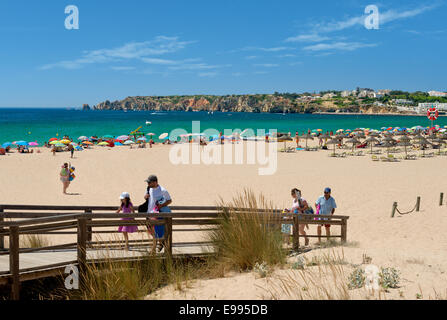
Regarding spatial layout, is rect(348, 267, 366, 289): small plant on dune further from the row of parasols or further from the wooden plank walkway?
the row of parasols

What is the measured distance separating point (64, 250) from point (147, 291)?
2167 mm

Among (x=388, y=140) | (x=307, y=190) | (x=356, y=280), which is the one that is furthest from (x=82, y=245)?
(x=388, y=140)

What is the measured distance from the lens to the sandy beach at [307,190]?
4918 mm

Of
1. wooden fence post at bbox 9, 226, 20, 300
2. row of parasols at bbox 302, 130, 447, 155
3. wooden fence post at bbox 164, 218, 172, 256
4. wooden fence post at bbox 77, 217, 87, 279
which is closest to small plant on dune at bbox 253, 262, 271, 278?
wooden fence post at bbox 164, 218, 172, 256

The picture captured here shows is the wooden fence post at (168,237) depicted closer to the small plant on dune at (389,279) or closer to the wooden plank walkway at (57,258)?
the wooden plank walkway at (57,258)

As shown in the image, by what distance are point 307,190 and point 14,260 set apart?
544 inches

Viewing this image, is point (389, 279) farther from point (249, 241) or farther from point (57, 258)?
point (57, 258)

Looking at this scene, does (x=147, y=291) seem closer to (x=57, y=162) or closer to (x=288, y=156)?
(x=57, y=162)

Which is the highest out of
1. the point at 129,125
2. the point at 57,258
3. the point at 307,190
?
the point at 129,125

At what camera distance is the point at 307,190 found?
16875 millimetres

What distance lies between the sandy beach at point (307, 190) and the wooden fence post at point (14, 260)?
1.64m

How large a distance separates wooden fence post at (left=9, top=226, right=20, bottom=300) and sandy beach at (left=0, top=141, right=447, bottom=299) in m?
1.64

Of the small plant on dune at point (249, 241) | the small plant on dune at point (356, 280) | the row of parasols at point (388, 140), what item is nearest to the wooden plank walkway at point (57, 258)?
the small plant on dune at point (249, 241)

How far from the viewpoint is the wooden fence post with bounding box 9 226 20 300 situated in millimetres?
4465
